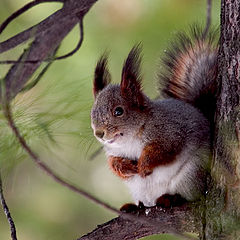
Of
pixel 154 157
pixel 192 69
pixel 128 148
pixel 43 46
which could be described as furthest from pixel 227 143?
pixel 43 46

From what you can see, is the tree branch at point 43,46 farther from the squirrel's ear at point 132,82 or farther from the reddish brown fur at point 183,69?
the reddish brown fur at point 183,69

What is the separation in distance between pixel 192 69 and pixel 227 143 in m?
0.44

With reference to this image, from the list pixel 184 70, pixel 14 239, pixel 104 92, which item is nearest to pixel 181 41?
pixel 184 70

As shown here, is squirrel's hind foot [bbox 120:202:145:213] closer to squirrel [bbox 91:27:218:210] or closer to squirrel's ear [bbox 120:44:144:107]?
squirrel [bbox 91:27:218:210]

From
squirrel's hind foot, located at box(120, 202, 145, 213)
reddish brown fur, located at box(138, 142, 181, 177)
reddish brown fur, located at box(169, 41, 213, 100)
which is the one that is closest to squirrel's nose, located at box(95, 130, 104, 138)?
reddish brown fur, located at box(138, 142, 181, 177)


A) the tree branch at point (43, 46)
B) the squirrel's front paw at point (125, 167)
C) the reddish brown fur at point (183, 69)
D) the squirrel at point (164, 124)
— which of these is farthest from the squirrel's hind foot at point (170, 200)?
the tree branch at point (43, 46)

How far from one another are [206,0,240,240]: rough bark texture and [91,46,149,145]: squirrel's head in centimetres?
26

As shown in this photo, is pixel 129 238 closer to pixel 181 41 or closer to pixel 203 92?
pixel 203 92

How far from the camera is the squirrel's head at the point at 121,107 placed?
1679 mm

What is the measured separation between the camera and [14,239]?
1516mm

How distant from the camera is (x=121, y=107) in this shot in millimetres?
1732

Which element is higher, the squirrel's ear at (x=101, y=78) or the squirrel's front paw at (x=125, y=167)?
the squirrel's ear at (x=101, y=78)

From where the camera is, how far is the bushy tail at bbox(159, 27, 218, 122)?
1820mm

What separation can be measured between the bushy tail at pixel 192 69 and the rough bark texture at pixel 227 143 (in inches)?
11.5
